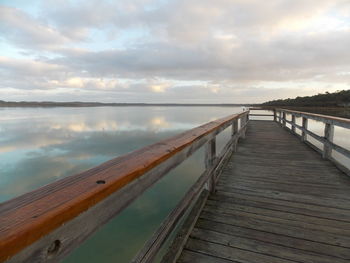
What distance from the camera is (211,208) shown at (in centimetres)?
301

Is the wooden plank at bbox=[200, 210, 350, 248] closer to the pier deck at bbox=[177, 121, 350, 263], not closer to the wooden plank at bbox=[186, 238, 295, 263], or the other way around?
the pier deck at bbox=[177, 121, 350, 263]

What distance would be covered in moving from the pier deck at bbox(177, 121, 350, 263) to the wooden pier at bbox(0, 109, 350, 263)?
0.5 inches

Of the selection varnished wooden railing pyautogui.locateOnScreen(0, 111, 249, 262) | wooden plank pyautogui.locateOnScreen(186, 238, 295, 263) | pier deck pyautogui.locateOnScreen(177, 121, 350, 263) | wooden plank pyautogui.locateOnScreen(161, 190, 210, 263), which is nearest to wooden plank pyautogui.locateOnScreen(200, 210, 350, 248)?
pier deck pyautogui.locateOnScreen(177, 121, 350, 263)

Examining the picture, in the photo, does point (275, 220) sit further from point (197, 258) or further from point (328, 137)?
point (328, 137)

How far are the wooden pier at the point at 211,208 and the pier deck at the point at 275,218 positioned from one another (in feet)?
0.04

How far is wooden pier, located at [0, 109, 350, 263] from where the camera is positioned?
0.68 meters

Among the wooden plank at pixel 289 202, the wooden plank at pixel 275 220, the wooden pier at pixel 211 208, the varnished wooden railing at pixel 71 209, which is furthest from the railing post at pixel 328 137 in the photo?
the varnished wooden railing at pixel 71 209

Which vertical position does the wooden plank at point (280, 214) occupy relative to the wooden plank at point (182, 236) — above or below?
below

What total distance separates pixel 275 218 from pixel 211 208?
34.1 inches

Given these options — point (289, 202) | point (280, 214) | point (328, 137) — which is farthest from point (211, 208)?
point (328, 137)

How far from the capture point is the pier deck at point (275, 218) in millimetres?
2143

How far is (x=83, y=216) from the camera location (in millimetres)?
772

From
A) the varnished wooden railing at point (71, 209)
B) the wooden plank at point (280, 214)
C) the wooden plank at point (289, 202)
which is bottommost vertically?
the wooden plank at point (280, 214)

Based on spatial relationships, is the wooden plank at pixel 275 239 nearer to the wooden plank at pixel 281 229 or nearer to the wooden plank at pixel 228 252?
the wooden plank at pixel 281 229
